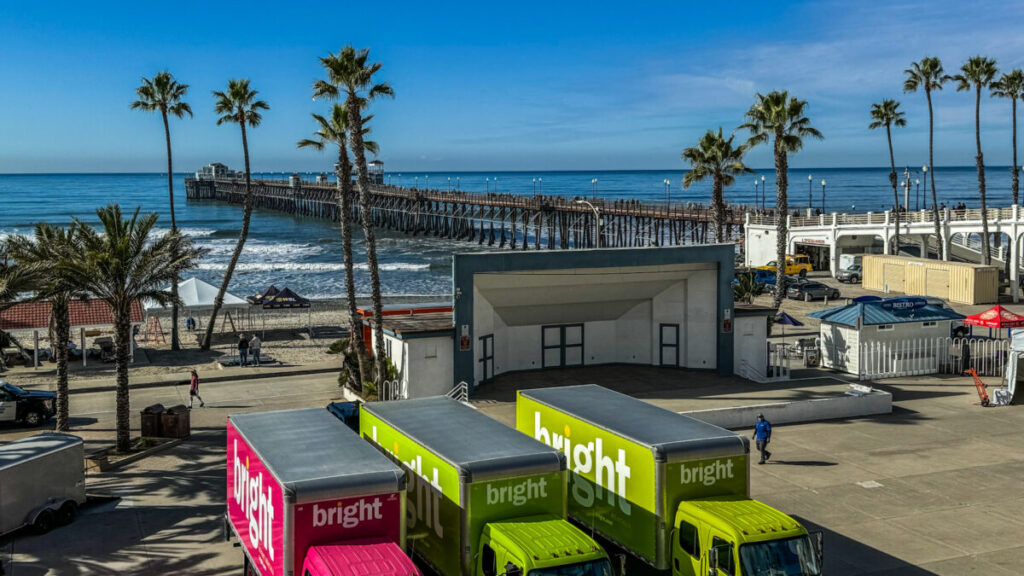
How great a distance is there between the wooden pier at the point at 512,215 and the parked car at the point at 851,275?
16.2m

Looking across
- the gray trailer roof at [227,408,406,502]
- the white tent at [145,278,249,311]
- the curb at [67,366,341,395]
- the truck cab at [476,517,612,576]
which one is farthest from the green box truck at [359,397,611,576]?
the white tent at [145,278,249,311]

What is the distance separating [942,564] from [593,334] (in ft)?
54.9

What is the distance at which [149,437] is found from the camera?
78.5ft

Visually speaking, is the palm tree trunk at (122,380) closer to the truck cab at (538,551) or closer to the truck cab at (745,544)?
the truck cab at (538,551)

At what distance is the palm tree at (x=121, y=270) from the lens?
73.7ft

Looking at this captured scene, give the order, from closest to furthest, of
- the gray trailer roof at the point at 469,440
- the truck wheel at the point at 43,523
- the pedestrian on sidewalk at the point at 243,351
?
the gray trailer roof at the point at 469,440 < the truck wheel at the point at 43,523 < the pedestrian on sidewalk at the point at 243,351

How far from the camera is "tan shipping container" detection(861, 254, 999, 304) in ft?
154

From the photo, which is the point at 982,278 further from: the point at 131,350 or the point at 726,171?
the point at 131,350

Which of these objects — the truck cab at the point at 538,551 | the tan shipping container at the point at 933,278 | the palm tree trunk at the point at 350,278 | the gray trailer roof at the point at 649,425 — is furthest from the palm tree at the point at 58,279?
the tan shipping container at the point at 933,278

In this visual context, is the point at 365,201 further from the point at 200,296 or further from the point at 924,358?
the point at 924,358

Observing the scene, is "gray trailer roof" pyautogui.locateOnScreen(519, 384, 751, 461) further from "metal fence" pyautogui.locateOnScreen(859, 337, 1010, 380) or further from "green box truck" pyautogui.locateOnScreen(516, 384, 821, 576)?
"metal fence" pyautogui.locateOnScreen(859, 337, 1010, 380)

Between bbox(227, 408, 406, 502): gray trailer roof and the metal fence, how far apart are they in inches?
859

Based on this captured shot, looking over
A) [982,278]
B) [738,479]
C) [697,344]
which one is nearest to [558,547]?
[738,479]

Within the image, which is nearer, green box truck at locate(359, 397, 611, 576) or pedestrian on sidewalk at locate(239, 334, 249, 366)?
green box truck at locate(359, 397, 611, 576)
